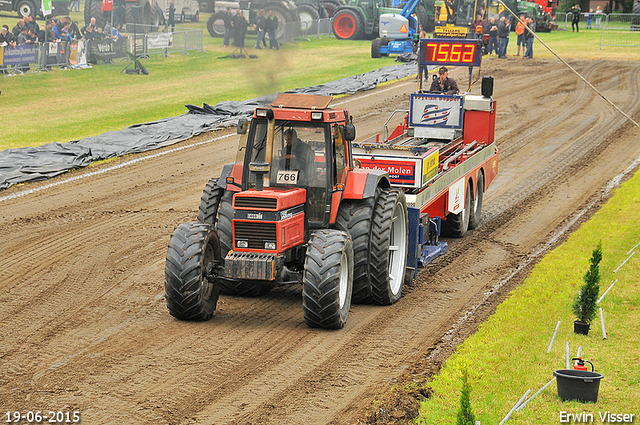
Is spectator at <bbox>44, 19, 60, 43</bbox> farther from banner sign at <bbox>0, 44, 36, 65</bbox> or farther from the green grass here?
the green grass

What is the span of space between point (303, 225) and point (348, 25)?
128 ft

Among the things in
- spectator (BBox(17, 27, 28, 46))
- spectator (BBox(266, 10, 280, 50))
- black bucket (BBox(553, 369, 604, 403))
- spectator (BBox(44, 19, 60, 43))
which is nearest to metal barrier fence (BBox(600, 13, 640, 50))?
spectator (BBox(44, 19, 60, 43))

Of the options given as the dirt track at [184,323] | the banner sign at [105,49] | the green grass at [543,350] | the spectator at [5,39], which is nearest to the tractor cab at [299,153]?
the dirt track at [184,323]

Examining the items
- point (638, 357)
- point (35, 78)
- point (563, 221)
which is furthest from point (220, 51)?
point (638, 357)

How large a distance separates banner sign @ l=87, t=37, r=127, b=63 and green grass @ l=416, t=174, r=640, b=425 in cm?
2693

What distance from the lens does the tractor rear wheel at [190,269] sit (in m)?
8.87

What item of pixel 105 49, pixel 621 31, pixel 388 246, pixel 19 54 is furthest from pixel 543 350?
pixel 621 31

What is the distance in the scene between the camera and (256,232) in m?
8.95

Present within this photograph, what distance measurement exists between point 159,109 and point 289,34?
1515 centimetres

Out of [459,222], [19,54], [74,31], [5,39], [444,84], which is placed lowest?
[459,222]

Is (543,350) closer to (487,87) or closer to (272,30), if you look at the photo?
(272,30)

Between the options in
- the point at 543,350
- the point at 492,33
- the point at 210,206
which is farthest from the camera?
A: the point at 492,33

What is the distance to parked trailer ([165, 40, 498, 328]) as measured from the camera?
8859 millimetres

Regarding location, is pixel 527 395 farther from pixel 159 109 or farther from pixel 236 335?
pixel 159 109
